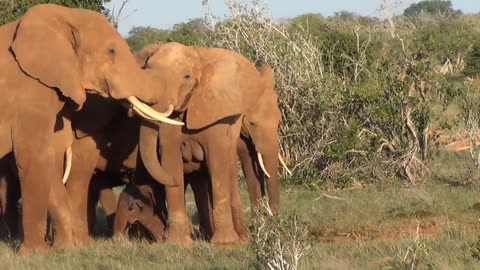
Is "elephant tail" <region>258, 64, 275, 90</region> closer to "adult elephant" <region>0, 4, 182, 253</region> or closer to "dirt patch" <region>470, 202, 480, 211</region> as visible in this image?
"adult elephant" <region>0, 4, 182, 253</region>

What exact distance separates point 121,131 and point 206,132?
3.48 feet

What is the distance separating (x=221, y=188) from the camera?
11.5 meters

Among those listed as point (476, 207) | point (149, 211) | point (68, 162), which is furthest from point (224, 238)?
point (476, 207)

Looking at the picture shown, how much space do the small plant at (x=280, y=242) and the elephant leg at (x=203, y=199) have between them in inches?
162

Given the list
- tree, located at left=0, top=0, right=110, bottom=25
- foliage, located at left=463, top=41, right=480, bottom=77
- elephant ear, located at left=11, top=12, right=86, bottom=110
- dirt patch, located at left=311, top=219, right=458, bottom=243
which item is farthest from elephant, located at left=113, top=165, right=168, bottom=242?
foliage, located at left=463, top=41, right=480, bottom=77

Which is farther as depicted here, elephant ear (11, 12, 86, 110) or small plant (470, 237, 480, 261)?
elephant ear (11, 12, 86, 110)

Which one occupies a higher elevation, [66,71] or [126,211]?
[66,71]

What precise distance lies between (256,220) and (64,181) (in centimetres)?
342

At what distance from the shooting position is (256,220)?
8.41 m

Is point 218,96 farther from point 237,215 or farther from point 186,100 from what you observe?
point 237,215

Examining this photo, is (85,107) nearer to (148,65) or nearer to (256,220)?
(148,65)

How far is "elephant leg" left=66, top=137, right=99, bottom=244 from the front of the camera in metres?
11.6

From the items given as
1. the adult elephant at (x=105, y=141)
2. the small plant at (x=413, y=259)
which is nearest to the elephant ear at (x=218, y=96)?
the adult elephant at (x=105, y=141)

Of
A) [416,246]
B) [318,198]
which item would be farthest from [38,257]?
[318,198]
